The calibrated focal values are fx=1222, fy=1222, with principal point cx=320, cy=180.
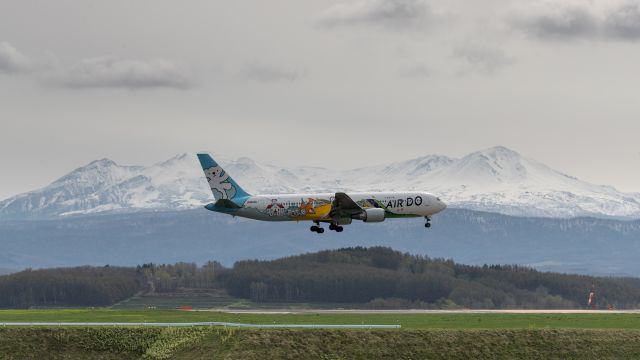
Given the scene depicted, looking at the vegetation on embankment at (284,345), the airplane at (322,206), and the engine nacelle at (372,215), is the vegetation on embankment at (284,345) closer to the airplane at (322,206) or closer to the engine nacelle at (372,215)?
the engine nacelle at (372,215)

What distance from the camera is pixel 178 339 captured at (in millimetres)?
104312

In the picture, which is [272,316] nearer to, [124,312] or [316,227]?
[124,312]

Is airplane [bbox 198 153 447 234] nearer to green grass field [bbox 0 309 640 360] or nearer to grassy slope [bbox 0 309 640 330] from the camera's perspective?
grassy slope [bbox 0 309 640 330]

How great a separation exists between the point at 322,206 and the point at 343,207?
10.8ft

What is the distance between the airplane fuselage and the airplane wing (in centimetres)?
72

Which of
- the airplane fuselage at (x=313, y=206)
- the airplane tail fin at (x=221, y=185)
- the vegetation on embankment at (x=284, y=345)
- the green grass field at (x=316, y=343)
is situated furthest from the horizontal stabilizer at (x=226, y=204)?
the vegetation on embankment at (x=284, y=345)

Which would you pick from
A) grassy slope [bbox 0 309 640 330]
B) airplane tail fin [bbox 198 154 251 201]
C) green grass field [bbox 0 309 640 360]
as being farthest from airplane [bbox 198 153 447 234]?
green grass field [bbox 0 309 640 360]

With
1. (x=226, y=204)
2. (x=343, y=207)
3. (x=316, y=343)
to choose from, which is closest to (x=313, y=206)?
(x=343, y=207)

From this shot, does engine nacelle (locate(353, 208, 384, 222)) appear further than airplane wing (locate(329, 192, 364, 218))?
Yes

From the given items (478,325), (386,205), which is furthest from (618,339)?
(386,205)

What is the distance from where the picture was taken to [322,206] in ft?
566

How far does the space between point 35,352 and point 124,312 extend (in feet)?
113

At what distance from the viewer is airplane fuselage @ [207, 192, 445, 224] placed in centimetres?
17250

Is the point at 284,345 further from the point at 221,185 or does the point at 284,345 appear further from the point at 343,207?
the point at 221,185
